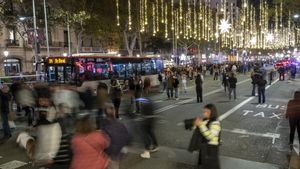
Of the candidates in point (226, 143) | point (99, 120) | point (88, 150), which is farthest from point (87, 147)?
point (226, 143)

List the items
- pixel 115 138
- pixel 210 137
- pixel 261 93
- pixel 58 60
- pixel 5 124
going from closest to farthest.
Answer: pixel 115 138, pixel 210 137, pixel 5 124, pixel 261 93, pixel 58 60

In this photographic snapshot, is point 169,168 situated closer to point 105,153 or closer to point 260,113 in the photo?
point 105,153

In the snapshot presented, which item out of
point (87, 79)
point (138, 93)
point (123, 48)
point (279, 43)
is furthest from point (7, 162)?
point (123, 48)

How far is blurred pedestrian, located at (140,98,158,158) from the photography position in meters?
9.34

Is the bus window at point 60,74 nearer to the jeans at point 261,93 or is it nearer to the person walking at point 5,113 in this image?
the person walking at point 5,113

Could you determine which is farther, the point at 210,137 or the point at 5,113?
the point at 5,113

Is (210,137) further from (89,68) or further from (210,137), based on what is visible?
(89,68)

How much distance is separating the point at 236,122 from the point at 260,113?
268cm

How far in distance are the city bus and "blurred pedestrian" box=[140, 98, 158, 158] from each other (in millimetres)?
12840

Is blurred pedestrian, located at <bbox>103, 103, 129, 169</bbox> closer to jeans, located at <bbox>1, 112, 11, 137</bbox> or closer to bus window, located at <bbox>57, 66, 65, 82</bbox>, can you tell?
jeans, located at <bbox>1, 112, 11, 137</bbox>

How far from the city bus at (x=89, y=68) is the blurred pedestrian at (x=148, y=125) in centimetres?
1284

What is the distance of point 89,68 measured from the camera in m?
23.1

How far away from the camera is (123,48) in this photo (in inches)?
2702

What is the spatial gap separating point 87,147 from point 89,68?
18472mm
